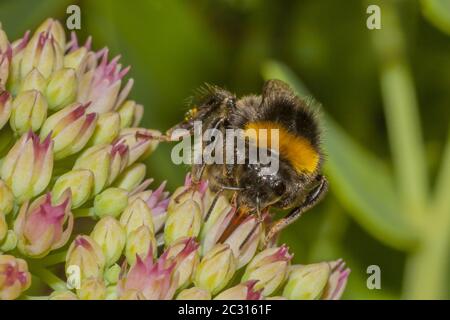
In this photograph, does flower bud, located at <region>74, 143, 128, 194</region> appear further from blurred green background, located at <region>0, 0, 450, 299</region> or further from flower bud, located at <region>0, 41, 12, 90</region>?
blurred green background, located at <region>0, 0, 450, 299</region>

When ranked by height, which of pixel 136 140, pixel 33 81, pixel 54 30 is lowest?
pixel 136 140

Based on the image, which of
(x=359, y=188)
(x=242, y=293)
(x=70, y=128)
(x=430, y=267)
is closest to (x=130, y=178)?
(x=70, y=128)

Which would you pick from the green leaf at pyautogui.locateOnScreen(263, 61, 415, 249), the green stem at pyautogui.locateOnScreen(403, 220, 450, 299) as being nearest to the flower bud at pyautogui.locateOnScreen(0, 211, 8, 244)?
the green leaf at pyautogui.locateOnScreen(263, 61, 415, 249)

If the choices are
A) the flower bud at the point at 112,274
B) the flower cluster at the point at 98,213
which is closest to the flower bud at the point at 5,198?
the flower cluster at the point at 98,213

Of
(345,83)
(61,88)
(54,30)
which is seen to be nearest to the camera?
(61,88)

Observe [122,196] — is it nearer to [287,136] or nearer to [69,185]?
[69,185]

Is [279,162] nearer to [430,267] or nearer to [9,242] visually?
[9,242]
